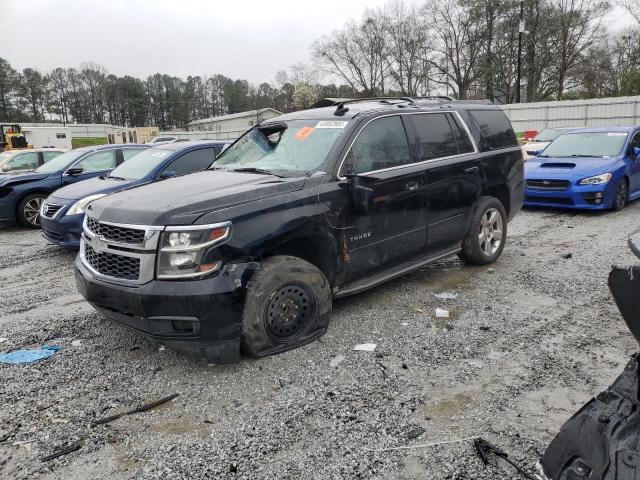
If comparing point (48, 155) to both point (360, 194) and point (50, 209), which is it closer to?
point (50, 209)

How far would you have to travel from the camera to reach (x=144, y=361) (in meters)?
3.97

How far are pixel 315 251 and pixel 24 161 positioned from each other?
11.7 meters

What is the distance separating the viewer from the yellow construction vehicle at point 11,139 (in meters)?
29.4

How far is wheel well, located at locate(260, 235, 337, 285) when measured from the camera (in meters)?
4.02

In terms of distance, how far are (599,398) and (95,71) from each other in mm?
98934

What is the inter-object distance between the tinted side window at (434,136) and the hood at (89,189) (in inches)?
182

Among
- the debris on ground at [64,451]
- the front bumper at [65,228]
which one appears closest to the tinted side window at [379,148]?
the debris on ground at [64,451]

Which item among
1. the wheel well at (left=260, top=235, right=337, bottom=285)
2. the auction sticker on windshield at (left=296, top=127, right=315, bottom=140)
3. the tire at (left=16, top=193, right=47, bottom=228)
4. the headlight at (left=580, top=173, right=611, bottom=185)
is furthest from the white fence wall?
the wheel well at (left=260, top=235, right=337, bottom=285)

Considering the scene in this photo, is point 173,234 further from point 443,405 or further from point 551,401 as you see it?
point 551,401

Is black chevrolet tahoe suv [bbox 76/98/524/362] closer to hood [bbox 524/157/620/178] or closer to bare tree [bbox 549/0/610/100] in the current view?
hood [bbox 524/157/620/178]

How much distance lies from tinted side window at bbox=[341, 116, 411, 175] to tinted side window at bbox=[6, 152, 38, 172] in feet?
36.9

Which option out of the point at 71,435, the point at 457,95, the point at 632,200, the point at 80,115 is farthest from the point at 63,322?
the point at 80,115

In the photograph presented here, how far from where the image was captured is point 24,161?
1275 cm

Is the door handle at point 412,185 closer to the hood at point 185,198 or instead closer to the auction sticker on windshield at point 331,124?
the auction sticker on windshield at point 331,124
